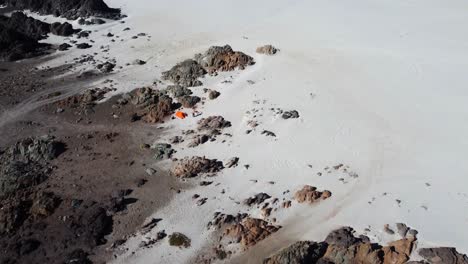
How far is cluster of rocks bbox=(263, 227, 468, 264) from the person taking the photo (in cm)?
2098

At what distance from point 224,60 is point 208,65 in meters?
1.22

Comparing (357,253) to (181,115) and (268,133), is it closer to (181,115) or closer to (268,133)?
(268,133)

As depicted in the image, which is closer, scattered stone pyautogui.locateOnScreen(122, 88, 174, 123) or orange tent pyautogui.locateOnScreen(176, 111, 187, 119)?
orange tent pyautogui.locateOnScreen(176, 111, 187, 119)

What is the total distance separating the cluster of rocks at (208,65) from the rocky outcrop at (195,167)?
8.52 metres

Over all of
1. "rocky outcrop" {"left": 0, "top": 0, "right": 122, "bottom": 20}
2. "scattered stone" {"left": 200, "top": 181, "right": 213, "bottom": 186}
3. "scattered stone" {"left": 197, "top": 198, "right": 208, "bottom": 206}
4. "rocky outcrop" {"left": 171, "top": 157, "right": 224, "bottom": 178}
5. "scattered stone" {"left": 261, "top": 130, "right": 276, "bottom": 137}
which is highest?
"rocky outcrop" {"left": 0, "top": 0, "right": 122, "bottom": 20}

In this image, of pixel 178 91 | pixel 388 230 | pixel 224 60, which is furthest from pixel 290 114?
pixel 388 230

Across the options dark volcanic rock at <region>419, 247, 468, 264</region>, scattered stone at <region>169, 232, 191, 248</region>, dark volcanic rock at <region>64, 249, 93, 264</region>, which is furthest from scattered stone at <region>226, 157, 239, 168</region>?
dark volcanic rock at <region>419, 247, 468, 264</region>

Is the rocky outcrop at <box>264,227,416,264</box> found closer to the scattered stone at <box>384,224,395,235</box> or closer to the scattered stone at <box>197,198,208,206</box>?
the scattered stone at <box>384,224,395,235</box>

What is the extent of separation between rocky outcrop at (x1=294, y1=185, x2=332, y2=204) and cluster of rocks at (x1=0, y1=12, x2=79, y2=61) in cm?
2477

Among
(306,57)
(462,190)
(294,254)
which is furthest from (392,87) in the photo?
(294,254)

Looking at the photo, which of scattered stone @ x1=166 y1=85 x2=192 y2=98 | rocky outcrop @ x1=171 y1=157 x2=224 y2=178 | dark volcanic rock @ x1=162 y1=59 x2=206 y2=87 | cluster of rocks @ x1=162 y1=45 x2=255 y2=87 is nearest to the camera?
rocky outcrop @ x1=171 y1=157 x2=224 y2=178

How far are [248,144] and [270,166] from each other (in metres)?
2.22

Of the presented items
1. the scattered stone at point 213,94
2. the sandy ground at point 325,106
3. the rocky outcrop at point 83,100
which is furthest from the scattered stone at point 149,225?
the rocky outcrop at point 83,100

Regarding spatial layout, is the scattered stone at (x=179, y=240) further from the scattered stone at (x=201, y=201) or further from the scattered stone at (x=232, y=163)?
the scattered stone at (x=232, y=163)
